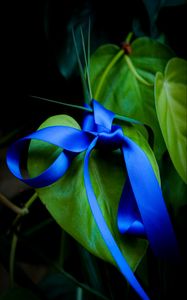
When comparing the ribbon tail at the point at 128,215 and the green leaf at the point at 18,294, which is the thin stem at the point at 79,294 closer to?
the green leaf at the point at 18,294

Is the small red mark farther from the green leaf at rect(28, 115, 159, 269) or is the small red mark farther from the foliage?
the green leaf at rect(28, 115, 159, 269)

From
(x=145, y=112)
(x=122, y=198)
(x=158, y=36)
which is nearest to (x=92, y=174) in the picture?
(x=122, y=198)

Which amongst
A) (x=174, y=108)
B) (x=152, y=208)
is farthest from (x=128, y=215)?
(x=174, y=108)

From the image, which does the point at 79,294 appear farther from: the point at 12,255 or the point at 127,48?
the point at 127,48

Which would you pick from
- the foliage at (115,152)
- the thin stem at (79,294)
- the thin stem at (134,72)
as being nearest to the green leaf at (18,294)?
the foliage at (115,152)

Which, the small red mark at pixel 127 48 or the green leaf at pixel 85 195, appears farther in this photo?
the small red mark at pixel 127 48

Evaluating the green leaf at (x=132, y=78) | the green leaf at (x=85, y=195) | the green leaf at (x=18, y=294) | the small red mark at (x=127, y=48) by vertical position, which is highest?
the small red mark at (x=127, y=48)

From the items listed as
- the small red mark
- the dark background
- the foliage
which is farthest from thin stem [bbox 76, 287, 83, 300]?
the small red mark
